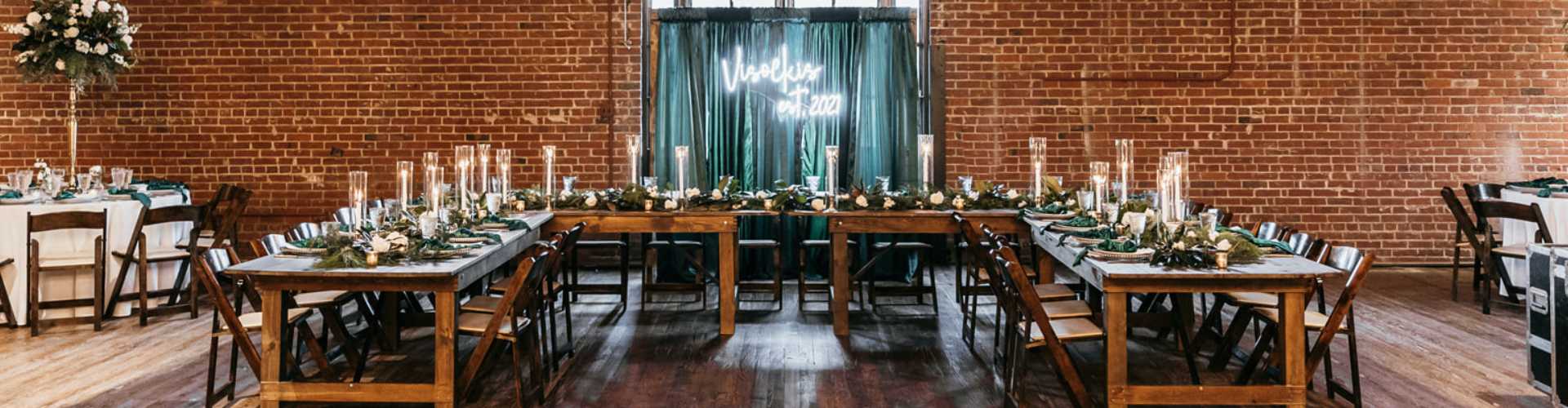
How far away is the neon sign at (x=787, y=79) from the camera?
8258mm

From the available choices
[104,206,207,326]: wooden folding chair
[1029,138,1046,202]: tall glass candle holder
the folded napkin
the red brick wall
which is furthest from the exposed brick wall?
the folded napkin

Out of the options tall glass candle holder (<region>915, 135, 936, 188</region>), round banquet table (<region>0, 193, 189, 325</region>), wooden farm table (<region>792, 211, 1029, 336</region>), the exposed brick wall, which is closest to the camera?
wooden farm table (<region>792, 211, 1029, 336</region>)

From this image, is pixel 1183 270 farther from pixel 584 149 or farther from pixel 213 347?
pixel 584 149

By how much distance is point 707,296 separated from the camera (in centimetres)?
704

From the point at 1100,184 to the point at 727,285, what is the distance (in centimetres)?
197

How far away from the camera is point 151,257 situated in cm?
611

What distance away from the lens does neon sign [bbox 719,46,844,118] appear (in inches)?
325

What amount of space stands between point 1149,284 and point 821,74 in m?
4.94

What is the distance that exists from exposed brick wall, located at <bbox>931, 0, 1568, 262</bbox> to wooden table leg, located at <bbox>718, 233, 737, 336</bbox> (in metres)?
3.28

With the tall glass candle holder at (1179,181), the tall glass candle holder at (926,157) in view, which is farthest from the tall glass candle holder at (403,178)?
the tall glass candle holder at (1179,181)

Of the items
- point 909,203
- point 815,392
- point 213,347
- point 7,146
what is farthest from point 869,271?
point 7,146

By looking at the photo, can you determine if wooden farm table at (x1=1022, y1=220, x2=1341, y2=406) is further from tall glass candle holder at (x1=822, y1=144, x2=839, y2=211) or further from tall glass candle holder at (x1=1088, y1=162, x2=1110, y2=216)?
tall glass candle holder at (x1=822, y1=144, x2=839, y2=211)

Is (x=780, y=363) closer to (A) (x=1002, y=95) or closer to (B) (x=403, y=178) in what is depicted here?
(B) (x=403, y=178)

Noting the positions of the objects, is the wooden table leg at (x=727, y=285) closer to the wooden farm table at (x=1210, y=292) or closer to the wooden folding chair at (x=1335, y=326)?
the wooden farm table at (x=1210, y=292)
